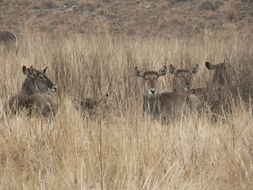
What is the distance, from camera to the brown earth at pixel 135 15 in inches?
1053

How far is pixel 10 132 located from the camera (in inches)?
202

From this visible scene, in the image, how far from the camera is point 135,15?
31.3 meters

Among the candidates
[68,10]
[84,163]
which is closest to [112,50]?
[84,163]

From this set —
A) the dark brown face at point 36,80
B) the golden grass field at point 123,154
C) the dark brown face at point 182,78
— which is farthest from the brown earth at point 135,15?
the golden grass field at point 123,154

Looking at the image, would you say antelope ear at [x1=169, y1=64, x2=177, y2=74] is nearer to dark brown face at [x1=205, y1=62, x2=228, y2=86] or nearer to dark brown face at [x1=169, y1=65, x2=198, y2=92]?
dark brown face at [x1=169, y1=65, x2=198, y2=92]

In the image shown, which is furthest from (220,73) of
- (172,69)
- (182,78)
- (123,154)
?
(123,154)

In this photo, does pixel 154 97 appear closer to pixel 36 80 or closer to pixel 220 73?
pixel 220 73

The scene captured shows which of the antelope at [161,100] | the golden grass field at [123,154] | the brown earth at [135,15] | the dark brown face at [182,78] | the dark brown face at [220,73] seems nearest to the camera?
the golden grass field at [123,154]

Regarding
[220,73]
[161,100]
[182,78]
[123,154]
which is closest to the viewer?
[123,154]

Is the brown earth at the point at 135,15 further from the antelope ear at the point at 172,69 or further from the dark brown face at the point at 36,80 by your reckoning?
the dark brown face at the point at 36,80

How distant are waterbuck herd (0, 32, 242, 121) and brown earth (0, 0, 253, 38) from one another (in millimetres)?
16282

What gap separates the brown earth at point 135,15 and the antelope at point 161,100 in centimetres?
1695

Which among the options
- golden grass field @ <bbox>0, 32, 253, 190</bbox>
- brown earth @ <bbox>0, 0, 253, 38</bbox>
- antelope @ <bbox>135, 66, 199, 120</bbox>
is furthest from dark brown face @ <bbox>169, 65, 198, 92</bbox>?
brown earth @ <bbox>0, 0, 253, 38</bbox>

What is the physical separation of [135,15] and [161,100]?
23.6 metres
